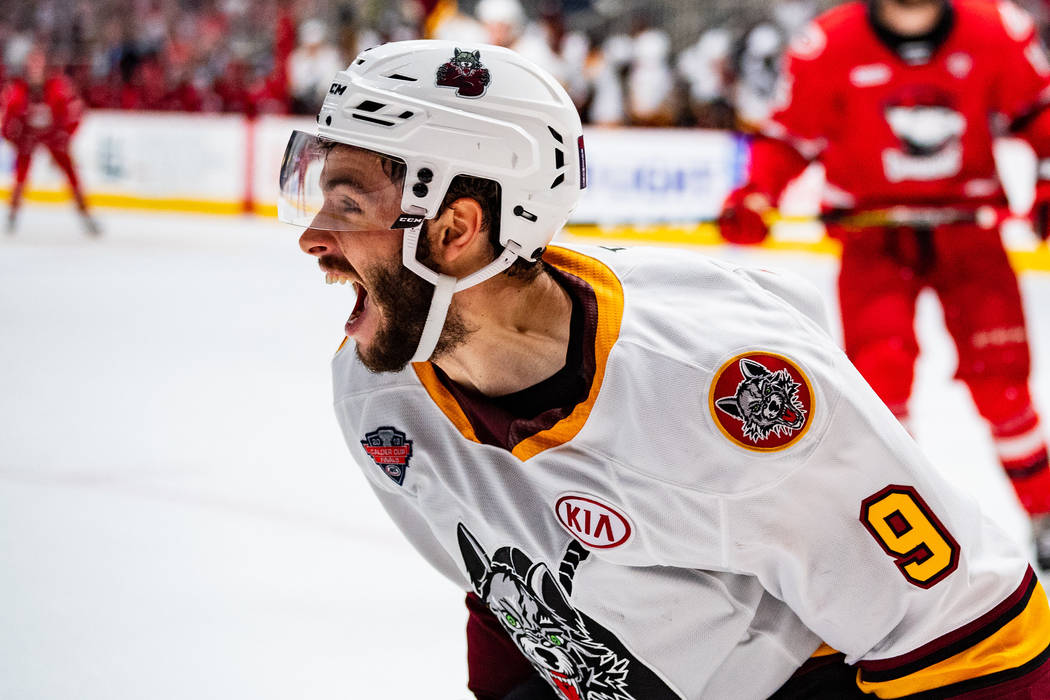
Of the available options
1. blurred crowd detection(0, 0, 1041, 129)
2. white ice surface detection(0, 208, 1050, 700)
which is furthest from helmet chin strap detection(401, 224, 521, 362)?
blurred crowd detection(0, 0, 1041, 129)

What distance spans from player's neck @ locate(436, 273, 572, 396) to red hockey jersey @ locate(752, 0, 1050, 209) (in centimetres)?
189

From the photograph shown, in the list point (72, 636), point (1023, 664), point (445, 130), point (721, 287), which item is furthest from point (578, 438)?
point (72, 636)

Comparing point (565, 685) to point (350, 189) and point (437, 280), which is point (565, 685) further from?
point (350, 189)

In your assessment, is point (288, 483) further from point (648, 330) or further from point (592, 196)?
point (592, 196)

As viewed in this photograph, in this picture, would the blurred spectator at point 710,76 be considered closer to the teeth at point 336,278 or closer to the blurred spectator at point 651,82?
the blurred spectator at point 651,82

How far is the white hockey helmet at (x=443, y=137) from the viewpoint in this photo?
4.23 ft

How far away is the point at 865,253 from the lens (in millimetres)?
2934

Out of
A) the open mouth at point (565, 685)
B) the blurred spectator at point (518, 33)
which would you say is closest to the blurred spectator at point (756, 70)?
the blurred spectator at point (518, 33)

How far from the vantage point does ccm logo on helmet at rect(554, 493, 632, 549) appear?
1.31 m

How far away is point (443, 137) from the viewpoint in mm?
1285

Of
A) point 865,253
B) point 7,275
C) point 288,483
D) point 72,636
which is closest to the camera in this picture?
point 72,636

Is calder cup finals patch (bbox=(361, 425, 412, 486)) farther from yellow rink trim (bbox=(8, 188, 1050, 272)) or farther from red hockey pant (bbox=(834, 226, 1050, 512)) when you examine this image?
yellow rink trim (bbox=(8, 188, 1050, 272))

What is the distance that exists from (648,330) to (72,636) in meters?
1.60

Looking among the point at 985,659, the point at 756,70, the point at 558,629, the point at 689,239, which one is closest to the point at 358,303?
the point at 558,629
